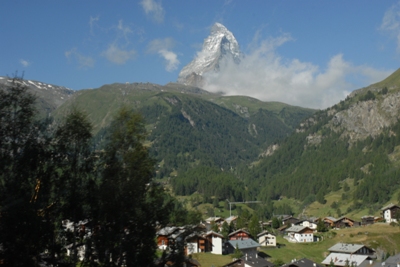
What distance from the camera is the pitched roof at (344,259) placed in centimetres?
8775

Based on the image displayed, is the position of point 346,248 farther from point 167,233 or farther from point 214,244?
point 167,233

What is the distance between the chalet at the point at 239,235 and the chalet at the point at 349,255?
1990cm

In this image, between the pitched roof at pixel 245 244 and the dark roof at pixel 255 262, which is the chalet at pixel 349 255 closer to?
the dark roof at pixel 255 262

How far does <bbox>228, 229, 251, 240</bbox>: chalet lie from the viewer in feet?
352

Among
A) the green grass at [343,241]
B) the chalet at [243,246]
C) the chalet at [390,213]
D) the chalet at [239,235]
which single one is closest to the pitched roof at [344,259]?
the green grass at [343,241]

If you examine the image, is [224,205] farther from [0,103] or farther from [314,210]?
[0,103]

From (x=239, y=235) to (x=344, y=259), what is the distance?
2653cm

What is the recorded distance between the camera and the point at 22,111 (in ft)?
69.6

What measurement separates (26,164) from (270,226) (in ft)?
431

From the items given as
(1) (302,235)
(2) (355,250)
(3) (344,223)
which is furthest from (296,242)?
(3) (344,223)

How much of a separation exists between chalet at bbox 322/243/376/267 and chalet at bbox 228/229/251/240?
19898 mm

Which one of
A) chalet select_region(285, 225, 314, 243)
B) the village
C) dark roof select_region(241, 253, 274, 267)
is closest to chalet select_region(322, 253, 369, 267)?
the village

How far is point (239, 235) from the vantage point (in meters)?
109

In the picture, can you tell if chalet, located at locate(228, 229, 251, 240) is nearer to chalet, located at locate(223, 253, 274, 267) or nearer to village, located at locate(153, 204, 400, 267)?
village, located at locate(153, 204, 400, 267)
